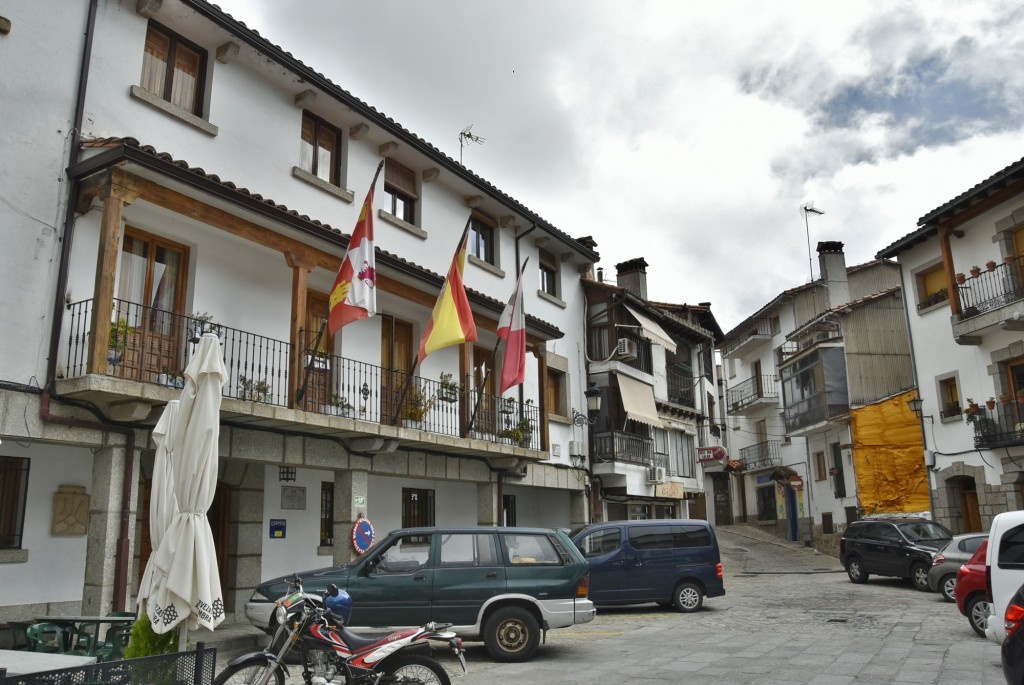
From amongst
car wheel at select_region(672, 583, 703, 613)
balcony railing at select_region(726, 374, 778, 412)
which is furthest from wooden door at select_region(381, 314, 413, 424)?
balcony railing at select_region(726, 374, 778, 412)

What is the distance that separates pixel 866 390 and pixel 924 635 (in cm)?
2050

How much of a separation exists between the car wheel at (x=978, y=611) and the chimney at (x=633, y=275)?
19.4 m

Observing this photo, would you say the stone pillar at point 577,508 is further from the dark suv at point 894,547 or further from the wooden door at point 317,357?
the wooden door at point 317,357

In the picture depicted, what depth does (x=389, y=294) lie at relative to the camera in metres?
15.5

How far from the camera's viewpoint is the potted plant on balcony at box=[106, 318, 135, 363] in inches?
399

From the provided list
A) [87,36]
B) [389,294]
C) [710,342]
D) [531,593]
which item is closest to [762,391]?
[710,342]

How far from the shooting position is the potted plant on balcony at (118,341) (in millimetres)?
10125

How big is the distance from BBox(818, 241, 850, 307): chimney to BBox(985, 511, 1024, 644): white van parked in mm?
28242

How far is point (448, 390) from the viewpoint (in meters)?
16.7

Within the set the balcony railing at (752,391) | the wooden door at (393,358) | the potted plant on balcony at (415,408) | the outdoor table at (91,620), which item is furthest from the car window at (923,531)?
the balcony railing at (752,391)

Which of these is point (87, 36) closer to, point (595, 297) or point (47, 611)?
point (47, 611)

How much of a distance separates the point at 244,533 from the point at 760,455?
32470mm

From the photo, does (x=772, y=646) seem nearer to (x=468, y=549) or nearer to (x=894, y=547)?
(x=468, y=549)

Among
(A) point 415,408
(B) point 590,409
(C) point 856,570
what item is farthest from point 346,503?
(C) point 856,570
